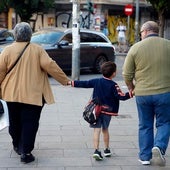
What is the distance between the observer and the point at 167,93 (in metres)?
5.90

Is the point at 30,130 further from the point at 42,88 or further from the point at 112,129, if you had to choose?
the point at 112,129

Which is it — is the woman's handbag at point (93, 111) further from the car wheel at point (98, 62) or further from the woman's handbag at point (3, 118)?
the car wheel at point (98, 62)

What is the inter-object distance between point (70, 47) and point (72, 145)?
1003 cm

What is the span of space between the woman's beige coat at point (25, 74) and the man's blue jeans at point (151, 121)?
1.18 meters

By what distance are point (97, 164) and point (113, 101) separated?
2.67 feet

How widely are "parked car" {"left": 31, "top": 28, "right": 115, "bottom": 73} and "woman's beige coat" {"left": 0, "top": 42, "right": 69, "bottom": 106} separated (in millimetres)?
9826

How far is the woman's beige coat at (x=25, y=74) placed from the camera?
6035mm

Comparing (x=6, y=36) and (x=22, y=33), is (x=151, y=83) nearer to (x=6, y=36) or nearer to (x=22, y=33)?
(x=22, y=33)

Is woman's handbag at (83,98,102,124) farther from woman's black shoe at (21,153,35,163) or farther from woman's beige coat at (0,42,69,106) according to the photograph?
woman's black shoe at (21,153,35,163)

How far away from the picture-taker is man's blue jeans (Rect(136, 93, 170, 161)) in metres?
5.87

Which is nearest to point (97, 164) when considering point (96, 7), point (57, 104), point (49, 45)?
point (57, 104)

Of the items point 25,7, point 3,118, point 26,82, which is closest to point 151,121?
point 26,82

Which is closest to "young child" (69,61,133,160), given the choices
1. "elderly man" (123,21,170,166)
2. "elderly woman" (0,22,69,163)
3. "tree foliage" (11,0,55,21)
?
"elderly man" (123,21,170,166)

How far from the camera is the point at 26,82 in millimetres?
6039
